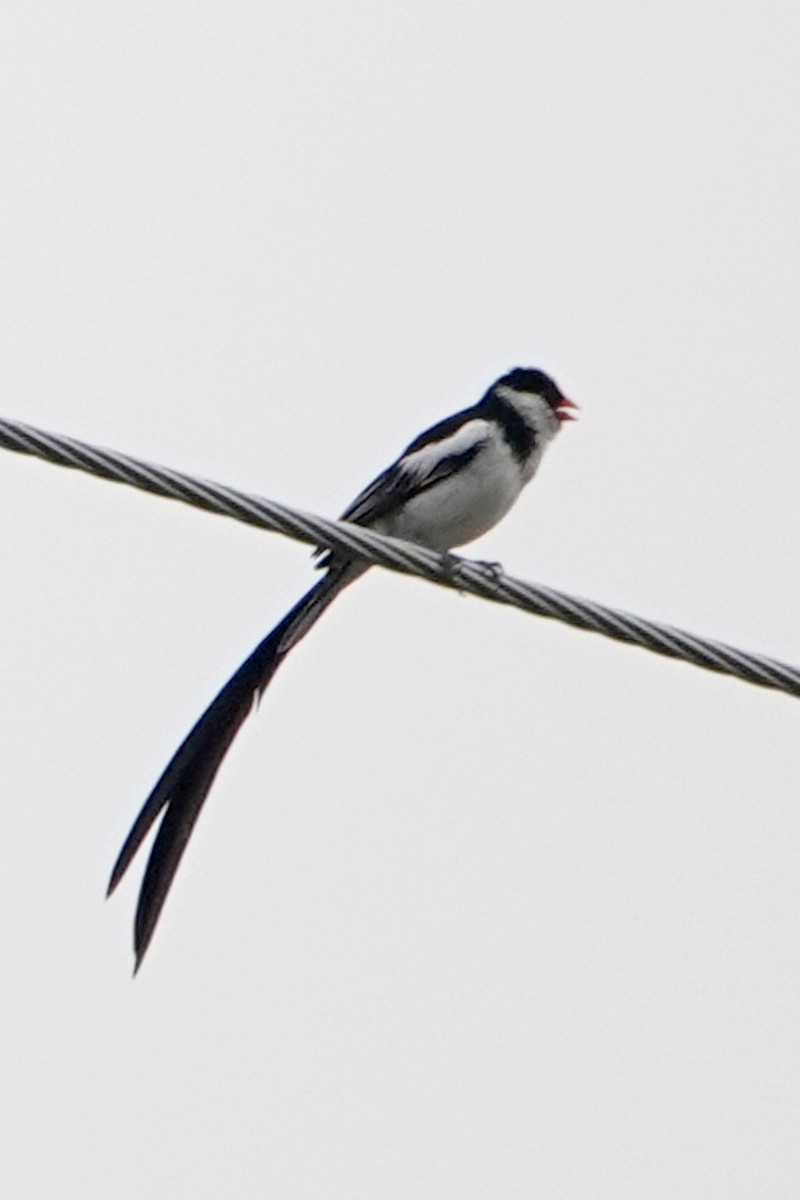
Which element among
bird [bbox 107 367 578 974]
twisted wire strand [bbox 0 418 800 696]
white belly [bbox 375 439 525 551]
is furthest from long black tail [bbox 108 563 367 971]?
twisted wire strand [bbox 0 418 800 696]

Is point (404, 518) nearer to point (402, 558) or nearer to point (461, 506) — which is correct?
point (461, 506)

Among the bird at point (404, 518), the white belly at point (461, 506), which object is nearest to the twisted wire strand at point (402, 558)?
the bird at point (404, 518)

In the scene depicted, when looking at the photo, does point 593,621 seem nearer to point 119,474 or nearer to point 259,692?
point 119,474

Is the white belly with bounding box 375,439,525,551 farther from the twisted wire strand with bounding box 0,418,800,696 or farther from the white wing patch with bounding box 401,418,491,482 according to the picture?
the twisted wire strand with bounding box 0,418,800,696

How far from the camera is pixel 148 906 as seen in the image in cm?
526

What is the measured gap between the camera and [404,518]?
256 inches

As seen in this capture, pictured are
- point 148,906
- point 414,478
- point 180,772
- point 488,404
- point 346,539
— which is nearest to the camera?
point 346,539

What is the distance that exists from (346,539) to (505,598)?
442 millimetres

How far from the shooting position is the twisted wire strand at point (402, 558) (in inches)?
163

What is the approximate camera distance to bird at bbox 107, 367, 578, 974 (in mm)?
5465

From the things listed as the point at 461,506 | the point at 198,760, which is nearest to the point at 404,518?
the point at 461,506

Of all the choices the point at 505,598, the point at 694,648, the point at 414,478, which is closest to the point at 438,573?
the point at 505,598

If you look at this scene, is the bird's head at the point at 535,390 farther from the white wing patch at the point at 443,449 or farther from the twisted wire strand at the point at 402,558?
the twisted wire strand at the point at 402,558

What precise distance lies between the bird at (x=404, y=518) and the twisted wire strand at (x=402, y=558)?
879mm
